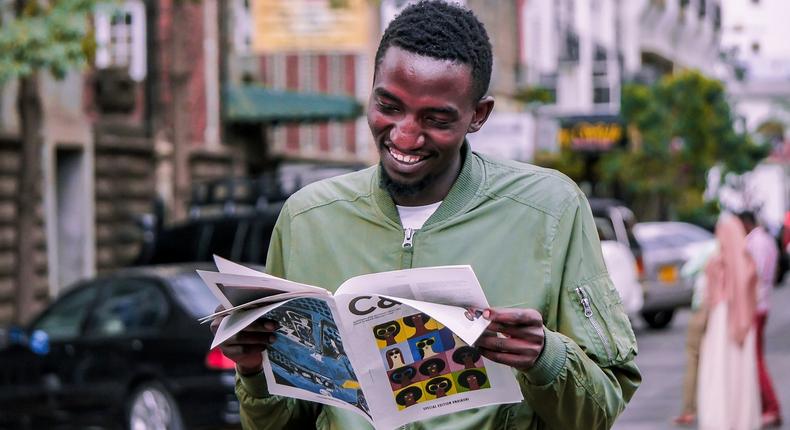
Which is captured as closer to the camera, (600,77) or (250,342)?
(250,342)

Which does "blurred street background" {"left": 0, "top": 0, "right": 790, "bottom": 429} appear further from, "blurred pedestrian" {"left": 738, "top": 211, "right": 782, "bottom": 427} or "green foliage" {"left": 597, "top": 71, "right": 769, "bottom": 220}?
"blurred pedestrian" {"left": 738, "top": 211, "right": 782, "bottom": 427}

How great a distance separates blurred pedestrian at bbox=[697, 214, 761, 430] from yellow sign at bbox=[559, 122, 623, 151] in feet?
129

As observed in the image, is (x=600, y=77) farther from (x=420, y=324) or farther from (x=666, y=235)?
(x=420, y=324)

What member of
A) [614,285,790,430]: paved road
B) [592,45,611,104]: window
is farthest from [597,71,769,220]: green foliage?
[614,285,790,430]: paved road

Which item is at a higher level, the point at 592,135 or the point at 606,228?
the point at 606,228

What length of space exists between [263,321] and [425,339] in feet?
1.14

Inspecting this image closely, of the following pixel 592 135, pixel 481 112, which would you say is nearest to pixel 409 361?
pixel 481 112

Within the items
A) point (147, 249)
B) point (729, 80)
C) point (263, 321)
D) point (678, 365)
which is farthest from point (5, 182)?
point (729, 80)

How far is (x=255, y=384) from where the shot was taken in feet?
11.2

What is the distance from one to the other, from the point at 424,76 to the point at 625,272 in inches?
710

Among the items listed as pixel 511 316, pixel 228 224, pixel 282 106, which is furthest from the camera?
pixel 282 106

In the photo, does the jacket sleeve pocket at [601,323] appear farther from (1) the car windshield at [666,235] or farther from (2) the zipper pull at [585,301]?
(1) the car windshield at [666,235]

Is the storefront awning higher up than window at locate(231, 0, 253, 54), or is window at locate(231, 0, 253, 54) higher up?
window at locate(231, 0, 253, 54)

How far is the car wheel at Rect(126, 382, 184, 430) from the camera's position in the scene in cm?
1123
